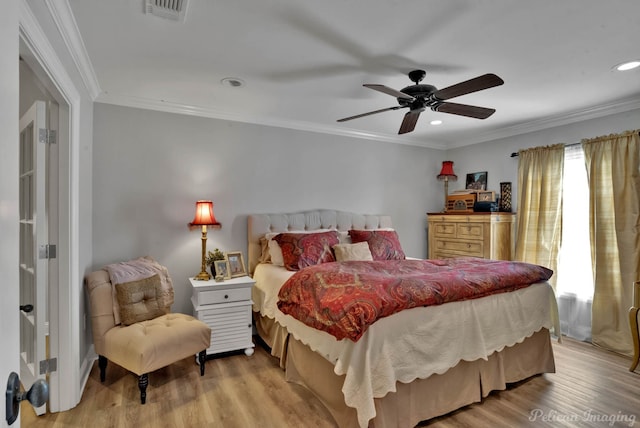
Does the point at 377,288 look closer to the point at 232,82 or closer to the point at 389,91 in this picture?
the point at 389,91

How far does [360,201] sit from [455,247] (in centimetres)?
141

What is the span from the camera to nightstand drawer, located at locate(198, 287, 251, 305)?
305cm

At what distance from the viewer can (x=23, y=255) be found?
2.51m

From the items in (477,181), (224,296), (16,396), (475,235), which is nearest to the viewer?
(16,396)

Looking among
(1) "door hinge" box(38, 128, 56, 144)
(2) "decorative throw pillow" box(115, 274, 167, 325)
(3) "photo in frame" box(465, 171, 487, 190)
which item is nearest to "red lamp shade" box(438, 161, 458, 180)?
(3) "photo in frame" box(465, 171, 487, 190)

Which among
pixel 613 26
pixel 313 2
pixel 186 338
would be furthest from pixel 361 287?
pixel 613 26

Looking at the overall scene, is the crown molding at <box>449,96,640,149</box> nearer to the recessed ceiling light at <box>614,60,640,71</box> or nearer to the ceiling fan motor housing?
the recessed ceiling light at <box>614,60,640,71</box>

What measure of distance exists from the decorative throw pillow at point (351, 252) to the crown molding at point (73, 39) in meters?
2.59

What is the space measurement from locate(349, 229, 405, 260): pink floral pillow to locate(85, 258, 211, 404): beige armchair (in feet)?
6.28

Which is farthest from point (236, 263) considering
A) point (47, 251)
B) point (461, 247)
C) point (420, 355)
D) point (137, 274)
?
point (461, 247)

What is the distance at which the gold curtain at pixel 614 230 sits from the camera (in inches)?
130

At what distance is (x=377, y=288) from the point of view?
212 cm

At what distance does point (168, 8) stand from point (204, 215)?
1873 mm

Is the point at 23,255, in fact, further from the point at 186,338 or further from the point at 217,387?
the point at 217,387
